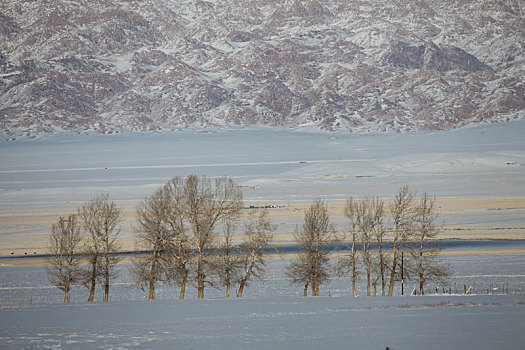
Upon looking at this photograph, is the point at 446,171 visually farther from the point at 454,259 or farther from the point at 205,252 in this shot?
the point at 205,252

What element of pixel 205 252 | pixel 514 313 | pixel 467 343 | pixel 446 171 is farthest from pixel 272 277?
pixel 446 171

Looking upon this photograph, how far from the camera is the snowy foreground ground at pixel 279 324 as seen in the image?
27.0 m

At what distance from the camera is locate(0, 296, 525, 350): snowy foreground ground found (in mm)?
27016

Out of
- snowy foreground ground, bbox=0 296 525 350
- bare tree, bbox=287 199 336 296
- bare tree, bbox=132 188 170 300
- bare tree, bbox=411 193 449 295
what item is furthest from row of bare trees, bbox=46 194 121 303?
bare tree, bbox=411 193 449 295

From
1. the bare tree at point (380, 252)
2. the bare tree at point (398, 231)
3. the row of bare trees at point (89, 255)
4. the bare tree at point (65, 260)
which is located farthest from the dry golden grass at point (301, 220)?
the bare tree at point (65, 260)

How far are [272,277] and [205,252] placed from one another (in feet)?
17.6

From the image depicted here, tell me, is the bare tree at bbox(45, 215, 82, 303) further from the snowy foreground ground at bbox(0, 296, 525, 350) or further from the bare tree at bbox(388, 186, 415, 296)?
the bare tree at bbox(388, 186, 415, 296)

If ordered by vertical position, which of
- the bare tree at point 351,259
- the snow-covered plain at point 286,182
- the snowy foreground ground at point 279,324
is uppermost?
the snow-covered plain at point 286,182

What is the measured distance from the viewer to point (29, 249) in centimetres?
6688

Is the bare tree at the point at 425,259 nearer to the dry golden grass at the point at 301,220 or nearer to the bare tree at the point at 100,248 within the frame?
the dry golden grass at the point at 301,220

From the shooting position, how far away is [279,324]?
30578 mm

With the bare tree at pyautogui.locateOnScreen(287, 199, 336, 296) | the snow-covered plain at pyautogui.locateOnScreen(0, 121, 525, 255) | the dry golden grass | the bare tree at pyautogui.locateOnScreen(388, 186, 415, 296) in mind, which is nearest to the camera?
the bare tree at pyautogui.locateOnScreen(388, 186, 415, 296)

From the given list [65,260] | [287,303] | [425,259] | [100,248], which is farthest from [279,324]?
[100,248]

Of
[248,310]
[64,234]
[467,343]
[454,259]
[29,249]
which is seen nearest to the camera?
[467,343]
